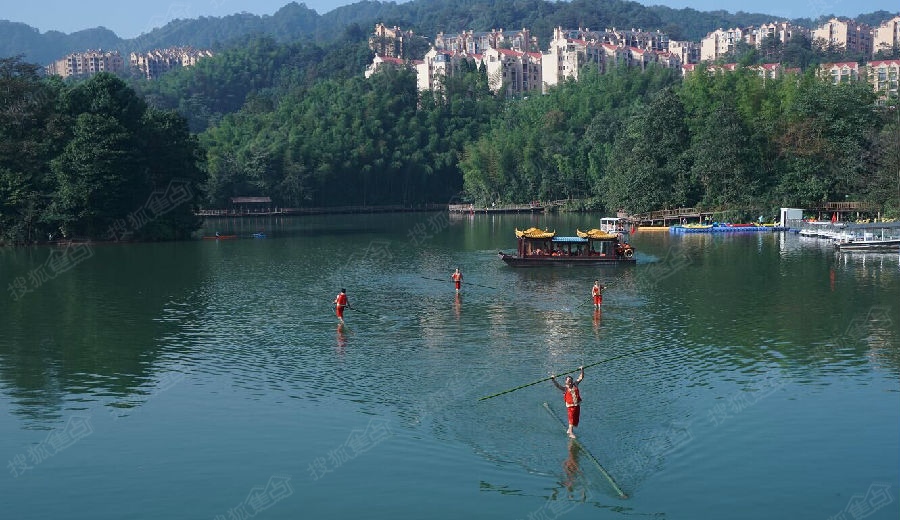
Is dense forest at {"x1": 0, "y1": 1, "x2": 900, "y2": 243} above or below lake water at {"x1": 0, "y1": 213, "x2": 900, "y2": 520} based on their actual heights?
above

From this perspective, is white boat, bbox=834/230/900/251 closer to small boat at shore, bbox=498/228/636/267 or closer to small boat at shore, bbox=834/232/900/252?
small boat at shore, bbox=834/232/900/252

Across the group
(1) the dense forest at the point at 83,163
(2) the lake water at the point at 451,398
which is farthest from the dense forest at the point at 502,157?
(2) the lake water at the point at 451,398

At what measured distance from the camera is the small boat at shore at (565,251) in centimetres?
6881

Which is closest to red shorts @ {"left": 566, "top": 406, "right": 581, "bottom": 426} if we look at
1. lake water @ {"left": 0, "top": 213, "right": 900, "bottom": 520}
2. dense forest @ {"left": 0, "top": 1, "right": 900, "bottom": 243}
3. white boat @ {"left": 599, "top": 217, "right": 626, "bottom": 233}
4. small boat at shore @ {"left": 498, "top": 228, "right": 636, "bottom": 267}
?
lake water @ {"left": 0, "top": 213, "right": 900, "bottom": 520}

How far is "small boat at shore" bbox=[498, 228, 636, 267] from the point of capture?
226 ft

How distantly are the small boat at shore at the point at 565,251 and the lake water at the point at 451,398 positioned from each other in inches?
252

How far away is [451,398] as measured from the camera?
32.0m

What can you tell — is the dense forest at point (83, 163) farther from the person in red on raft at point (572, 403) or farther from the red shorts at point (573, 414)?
the red shorts at point (573, 414)

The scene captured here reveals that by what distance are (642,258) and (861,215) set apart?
4080 centimetres

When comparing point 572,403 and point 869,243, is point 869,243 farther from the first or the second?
point 572,403

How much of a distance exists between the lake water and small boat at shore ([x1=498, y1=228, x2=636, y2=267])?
640cm

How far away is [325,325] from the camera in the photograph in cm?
4634

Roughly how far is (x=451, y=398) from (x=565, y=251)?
39.2 meters

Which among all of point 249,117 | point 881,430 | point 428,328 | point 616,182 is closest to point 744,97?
point 616,182
